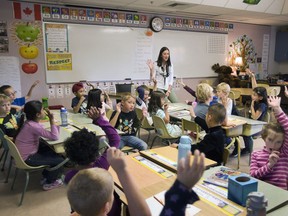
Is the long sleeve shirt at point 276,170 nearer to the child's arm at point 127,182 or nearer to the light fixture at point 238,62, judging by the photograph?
the child's arm at point 127,182

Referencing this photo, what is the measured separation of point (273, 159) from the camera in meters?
1.62

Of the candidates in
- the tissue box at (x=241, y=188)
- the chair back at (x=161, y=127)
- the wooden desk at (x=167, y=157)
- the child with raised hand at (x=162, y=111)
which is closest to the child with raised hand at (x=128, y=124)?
the chair back at (x=161, y=127)

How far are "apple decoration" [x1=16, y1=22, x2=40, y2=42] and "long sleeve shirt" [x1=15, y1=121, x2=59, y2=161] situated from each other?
262 centimetres

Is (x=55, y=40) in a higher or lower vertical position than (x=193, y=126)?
higher

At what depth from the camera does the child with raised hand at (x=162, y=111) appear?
3576 mm

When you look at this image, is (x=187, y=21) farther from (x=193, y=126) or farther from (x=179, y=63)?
(x=193, y=126)

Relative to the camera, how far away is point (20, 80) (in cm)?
480

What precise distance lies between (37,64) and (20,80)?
1.39 feet

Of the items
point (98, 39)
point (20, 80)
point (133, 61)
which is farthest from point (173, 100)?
point (20, 80)

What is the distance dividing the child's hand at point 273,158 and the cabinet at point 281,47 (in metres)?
7.84

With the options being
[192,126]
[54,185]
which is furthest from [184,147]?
[54,185]

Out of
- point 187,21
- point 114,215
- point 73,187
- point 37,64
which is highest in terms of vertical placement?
point 187,21

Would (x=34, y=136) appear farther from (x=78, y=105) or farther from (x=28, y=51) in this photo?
(x=28, y=51)

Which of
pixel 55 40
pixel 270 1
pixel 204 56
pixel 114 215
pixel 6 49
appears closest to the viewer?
pixel 114 215
